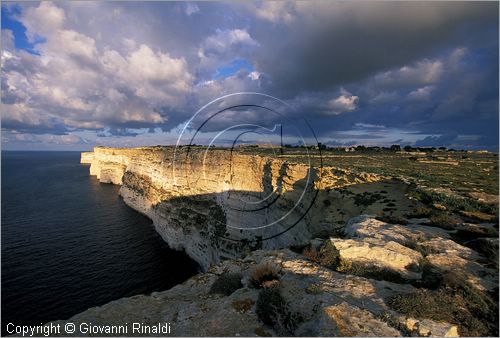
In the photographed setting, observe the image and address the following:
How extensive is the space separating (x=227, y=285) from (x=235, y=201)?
1540 inches

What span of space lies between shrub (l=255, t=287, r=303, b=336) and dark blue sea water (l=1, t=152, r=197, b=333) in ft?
116

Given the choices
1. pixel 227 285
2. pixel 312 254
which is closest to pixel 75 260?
pixel 227 285

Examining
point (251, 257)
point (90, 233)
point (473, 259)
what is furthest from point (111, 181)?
point (473, 259)

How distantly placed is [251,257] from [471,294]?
1066 centimetres

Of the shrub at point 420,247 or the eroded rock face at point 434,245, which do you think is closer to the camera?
the eroded rock face at point 434,245

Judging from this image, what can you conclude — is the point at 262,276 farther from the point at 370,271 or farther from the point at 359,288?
the point at 370,271

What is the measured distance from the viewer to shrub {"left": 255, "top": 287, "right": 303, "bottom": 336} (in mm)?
8869

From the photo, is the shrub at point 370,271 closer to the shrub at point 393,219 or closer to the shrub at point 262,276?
the shrub at point 262,276

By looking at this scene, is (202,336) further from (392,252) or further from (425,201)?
(425,201)

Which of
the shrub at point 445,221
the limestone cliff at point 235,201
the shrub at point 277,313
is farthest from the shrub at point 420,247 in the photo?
the limestone cliff at point 235,201

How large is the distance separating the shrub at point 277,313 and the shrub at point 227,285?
2251mm

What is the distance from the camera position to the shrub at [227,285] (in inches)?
481

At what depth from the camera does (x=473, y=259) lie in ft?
41.5

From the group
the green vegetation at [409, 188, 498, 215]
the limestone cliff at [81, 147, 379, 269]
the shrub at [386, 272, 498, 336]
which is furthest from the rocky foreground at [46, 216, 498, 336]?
the limestone cliff at [81, 147, 379, 269]
